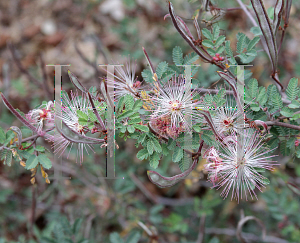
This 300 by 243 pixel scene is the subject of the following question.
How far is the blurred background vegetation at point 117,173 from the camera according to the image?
1.67 meters

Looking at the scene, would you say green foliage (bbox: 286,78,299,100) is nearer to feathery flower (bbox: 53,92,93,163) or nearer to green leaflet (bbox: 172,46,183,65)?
green leaflet (bbox: 172,46,183,65)

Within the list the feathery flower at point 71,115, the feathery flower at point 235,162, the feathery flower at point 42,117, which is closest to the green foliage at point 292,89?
the feathery flower at point 235,162

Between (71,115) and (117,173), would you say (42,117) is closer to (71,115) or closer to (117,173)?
(71,115)

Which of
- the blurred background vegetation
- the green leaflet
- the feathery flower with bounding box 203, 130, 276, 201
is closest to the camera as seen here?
the feathery flower with bounding box 203, 130, 276, 201

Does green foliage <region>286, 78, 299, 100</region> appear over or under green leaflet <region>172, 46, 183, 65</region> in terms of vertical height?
under

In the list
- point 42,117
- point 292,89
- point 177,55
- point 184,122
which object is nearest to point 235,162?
point 184,122

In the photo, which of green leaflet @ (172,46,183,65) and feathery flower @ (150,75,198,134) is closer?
feathery flower @ (150,75,198,134)

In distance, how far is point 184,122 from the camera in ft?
2.67

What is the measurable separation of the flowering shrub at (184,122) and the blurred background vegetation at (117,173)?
479 millimetres

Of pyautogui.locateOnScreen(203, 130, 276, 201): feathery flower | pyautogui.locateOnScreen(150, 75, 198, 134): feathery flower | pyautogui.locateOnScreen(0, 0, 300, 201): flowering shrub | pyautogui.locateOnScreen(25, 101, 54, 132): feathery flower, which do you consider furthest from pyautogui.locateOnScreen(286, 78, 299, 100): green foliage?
pyautogui.locateOnScreen(25, 101, 54, 132): feathery flower

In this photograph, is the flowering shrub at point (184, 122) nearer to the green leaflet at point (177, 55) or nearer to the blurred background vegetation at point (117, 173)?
the green leaflet at point (177, 55)

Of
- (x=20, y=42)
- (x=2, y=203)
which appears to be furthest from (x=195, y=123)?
(x=20, y=42)

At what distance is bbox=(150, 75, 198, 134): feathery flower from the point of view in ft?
2.65

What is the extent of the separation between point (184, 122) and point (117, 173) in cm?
121
